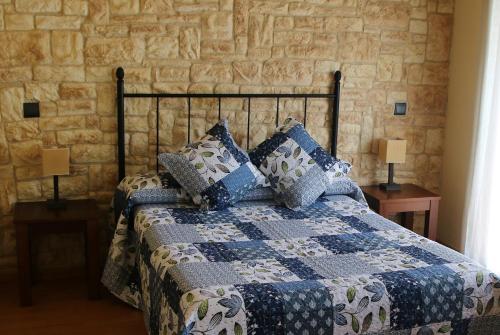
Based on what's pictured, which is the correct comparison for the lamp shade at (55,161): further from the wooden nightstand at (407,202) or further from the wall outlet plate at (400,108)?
the wall outlet plate at (400,108)

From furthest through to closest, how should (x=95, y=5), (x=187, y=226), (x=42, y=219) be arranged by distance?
(x=95, y=5) → (x=42, y=219) → (x=187, y=226)

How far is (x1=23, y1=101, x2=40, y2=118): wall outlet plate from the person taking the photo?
3988 millimetres

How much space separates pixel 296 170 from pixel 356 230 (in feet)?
2.24

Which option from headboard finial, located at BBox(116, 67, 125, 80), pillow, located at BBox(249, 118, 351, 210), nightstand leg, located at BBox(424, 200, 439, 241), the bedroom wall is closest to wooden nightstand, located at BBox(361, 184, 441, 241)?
nightstand leg, located at BBox(424, 200, 439, 241)

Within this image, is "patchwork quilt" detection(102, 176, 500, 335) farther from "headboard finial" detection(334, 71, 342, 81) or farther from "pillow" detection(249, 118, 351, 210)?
"headboard finial" detection(334, 71, 342, 81)

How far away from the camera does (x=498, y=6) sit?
4.10m

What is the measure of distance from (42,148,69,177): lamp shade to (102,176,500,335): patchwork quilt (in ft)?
2.00

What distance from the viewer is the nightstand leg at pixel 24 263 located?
369cm

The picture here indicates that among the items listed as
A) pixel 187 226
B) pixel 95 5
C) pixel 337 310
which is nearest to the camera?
pixel 337 310

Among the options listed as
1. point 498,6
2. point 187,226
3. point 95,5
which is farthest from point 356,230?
point 95,5

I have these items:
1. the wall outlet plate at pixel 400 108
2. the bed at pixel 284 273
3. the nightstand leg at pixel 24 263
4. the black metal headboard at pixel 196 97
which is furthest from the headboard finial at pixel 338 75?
the nightstand leg at pixel 24 263

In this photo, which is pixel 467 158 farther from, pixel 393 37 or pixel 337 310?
pixel 337 310

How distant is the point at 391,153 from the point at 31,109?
2.52 metres

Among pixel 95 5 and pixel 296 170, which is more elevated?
pixel 95 5
